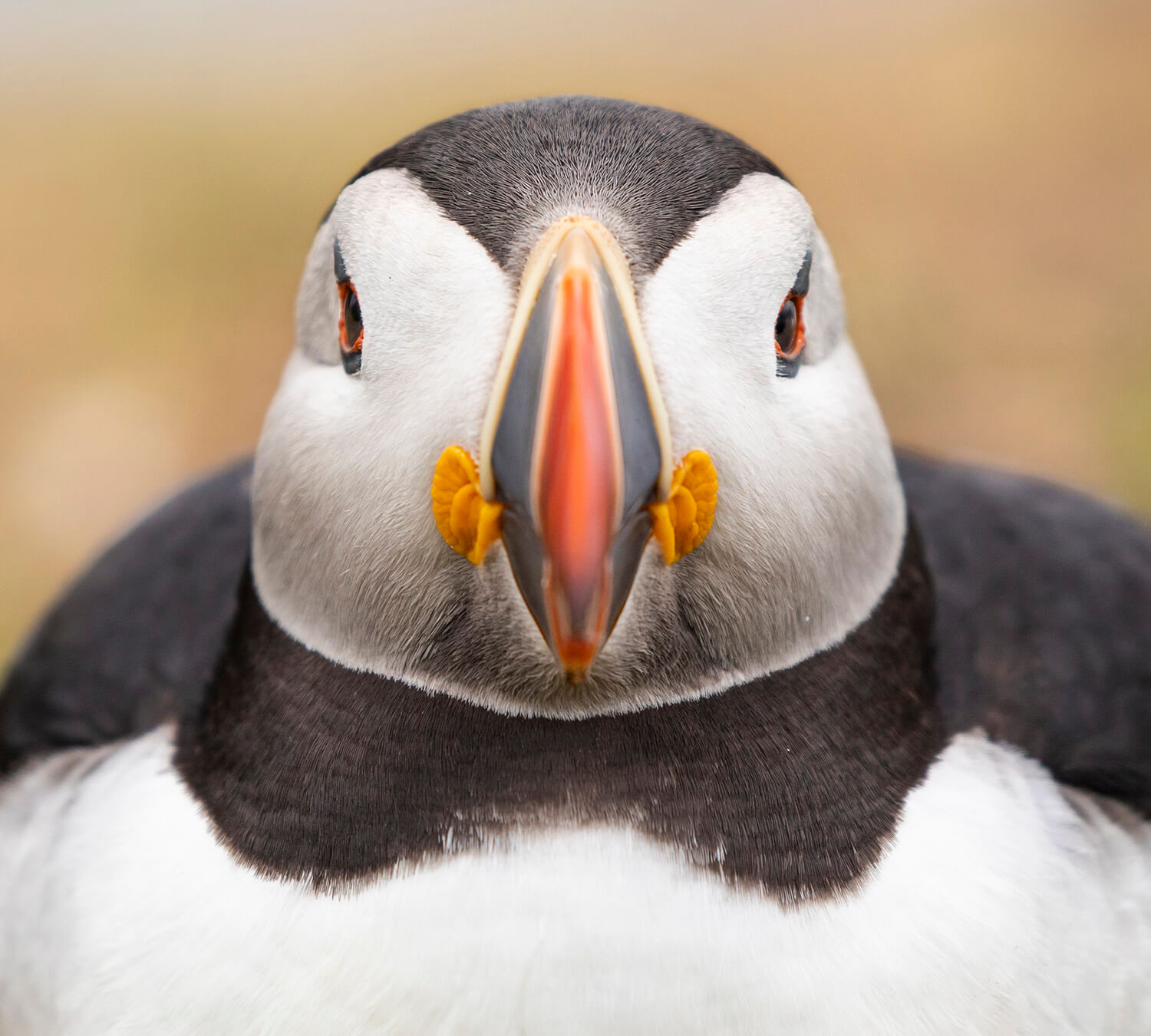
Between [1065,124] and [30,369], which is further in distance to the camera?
[1065,124]

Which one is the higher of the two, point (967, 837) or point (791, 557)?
point (791, 557)

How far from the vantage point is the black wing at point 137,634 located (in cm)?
261

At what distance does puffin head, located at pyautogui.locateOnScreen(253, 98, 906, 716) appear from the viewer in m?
1.55

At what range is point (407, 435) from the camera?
170 cm

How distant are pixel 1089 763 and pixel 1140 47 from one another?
7.87 m

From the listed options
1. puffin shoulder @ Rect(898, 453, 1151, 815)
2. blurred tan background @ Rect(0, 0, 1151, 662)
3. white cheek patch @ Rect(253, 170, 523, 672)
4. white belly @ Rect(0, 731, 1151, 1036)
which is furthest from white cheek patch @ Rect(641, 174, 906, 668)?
blurred tan background @ Rect(0, 0, 1151, 662)

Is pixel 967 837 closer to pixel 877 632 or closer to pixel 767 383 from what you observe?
pixel 877 632

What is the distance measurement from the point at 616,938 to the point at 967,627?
3.51ft

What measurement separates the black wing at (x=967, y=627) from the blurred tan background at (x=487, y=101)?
2.50 m

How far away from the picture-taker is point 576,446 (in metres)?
1.49

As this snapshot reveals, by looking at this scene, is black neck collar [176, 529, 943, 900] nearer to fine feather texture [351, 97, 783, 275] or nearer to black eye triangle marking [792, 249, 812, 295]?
black eye triangle marking [792, 249, 812, 295]

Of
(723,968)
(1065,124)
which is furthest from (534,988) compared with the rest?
(1065,124)

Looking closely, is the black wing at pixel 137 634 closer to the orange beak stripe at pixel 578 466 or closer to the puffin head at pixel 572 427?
the puffin head at pixel 572 427

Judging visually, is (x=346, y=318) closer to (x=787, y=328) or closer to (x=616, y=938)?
(x=787, y=328)
